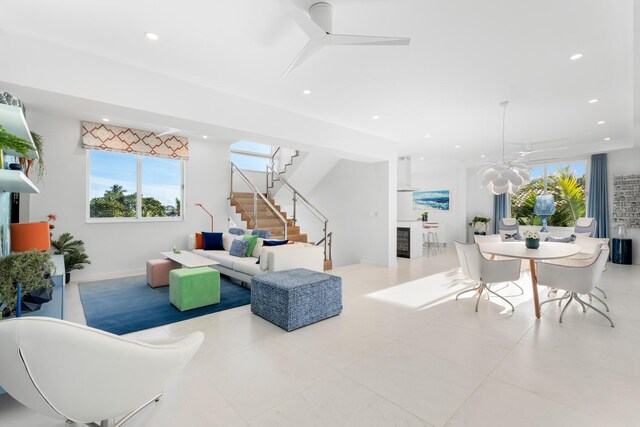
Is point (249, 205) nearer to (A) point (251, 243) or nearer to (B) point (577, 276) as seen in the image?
(A) point (251, 243)

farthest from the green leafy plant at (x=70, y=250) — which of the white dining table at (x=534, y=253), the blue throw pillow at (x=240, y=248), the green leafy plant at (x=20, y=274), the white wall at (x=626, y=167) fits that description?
the white wall at (x=626, y=167)

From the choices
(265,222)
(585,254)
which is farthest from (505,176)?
(265,222)

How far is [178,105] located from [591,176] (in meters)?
9.66

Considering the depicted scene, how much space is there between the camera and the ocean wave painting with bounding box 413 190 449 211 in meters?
10.7

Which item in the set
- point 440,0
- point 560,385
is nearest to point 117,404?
point 560,385

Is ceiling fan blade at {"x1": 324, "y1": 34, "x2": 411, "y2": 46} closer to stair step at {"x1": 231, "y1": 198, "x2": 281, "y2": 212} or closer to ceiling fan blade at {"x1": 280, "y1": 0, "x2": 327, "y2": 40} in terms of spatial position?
ceiling fan blade at {"x1": 280, "y1": 0, "x2": 327, "y2": 40}

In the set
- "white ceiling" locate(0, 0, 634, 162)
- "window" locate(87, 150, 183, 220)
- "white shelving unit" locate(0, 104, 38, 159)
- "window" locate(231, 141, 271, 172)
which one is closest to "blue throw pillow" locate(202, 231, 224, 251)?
"window" locate(87, 150, 183, 220)

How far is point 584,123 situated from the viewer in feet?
17.9

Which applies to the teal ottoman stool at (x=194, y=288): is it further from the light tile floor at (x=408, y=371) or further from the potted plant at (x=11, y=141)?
the potted plant at (x=11, y=141)

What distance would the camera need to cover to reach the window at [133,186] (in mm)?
5902

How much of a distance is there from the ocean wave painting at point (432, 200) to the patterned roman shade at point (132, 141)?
844 cm

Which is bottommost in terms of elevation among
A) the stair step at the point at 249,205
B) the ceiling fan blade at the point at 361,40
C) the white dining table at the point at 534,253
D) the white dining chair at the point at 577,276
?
the white dining chair at the point at 577,276

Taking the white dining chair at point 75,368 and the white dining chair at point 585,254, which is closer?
the white dining chair at point 75,368

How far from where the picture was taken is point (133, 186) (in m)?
6.34
